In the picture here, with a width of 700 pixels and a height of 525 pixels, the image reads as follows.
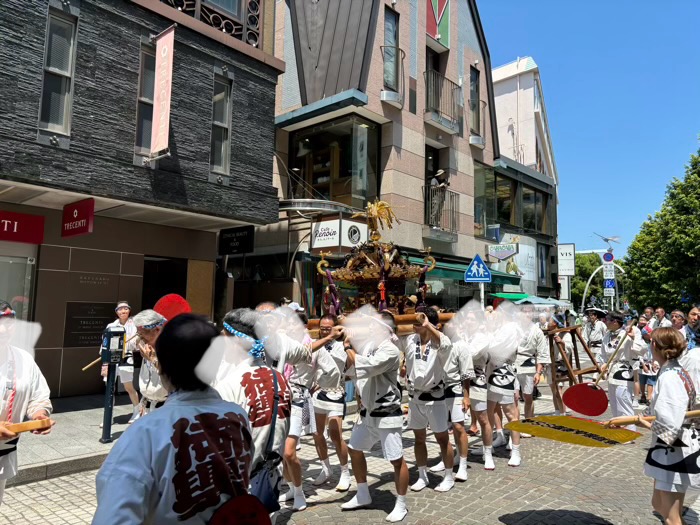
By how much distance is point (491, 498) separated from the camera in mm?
5555

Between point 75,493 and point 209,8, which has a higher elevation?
point 209,8

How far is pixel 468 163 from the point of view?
20.5m

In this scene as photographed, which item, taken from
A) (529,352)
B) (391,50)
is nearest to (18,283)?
(529,352)

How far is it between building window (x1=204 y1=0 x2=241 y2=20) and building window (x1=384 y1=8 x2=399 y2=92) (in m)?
6.07

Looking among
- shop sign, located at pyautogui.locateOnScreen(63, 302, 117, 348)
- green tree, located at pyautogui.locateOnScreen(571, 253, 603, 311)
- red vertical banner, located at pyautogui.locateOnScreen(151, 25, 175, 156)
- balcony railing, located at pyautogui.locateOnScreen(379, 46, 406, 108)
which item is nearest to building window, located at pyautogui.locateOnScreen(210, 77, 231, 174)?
red vertical banner, located at pyautogui.locateOnScreen(151, 25, 175, 156)

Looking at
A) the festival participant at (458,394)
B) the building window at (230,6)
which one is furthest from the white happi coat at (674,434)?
the building window at (230,6)

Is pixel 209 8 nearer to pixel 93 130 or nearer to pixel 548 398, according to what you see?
pixel 93 130

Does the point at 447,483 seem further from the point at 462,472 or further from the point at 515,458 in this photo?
the point at 515,458

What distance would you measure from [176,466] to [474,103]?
21598mm

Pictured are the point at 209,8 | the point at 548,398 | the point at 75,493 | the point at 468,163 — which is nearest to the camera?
the point at 75,493

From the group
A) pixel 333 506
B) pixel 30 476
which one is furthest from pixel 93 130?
pixel 333 506

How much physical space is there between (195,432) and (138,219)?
10.7m

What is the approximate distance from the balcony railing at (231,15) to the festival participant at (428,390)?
9408 millimetres

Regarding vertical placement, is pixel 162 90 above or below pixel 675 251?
above
